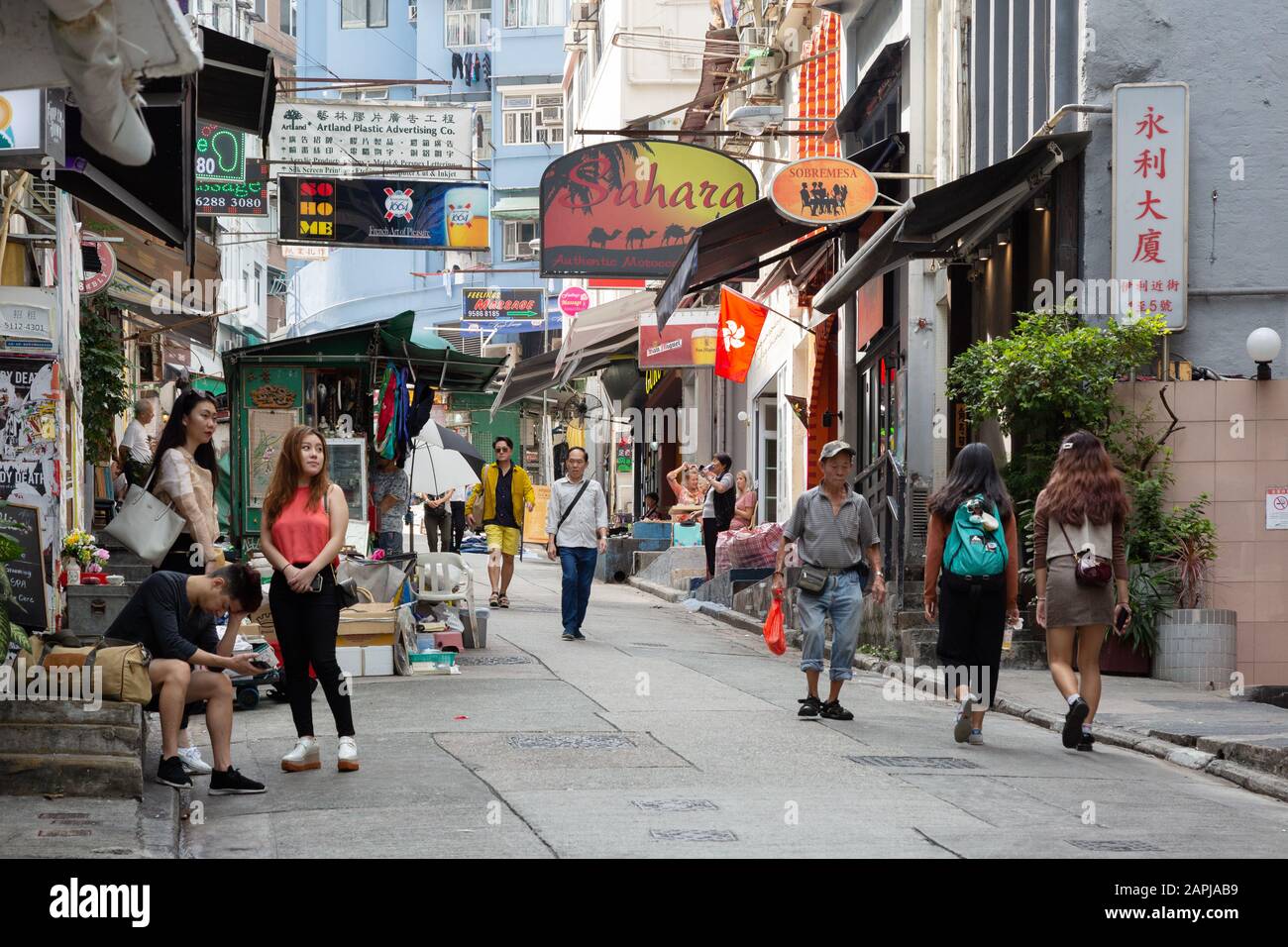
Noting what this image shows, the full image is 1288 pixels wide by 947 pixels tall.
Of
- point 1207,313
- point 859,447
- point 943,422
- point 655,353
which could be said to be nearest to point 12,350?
point 1207,313

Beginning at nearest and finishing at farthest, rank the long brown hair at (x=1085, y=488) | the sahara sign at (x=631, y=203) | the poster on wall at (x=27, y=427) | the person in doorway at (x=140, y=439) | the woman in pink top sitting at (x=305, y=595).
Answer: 1. the woman in pink top sitting at (x=305, y=595)
2. the long brown hair at (x=1085, y=488)
3. the poster on wall at (x=27, y=427)
4. the person in doorway at (x=140, y=439)
5. the sahara sign at (x=631, y=203)

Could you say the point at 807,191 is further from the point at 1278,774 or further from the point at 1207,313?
the point at 1278,774

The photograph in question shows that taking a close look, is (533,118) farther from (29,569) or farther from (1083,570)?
(1083,570)

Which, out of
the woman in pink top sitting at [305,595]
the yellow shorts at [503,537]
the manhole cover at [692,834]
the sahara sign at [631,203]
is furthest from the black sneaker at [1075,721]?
the sahara sign at [631,203]

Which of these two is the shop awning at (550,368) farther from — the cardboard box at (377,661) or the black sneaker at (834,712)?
the black sneaker at (834,712)

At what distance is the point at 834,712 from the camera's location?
1161cm

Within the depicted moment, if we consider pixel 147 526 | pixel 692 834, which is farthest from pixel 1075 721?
pixel 147 526

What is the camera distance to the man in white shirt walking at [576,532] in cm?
1691

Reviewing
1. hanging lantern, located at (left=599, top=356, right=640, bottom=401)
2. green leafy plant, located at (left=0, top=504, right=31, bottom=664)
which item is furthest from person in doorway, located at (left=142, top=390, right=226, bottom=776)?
hanging lantern, located at (left=599, top=356, right=640, bottom=401)

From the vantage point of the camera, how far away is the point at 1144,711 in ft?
39.0

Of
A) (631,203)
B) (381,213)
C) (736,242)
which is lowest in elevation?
(736,242)

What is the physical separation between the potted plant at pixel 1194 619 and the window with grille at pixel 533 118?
4575 cm

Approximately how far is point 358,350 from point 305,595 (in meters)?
8.01

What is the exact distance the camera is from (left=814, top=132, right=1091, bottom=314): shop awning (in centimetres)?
1476
